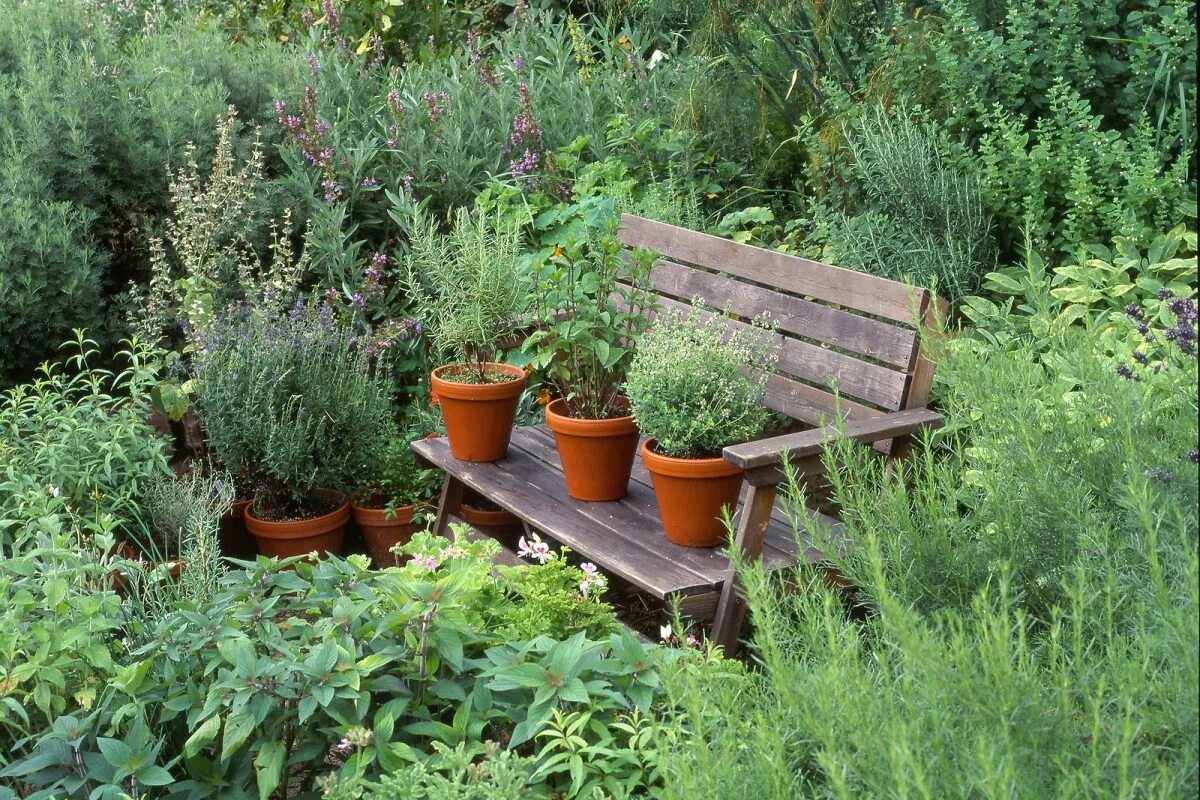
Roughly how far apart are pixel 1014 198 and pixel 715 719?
2.47 metres

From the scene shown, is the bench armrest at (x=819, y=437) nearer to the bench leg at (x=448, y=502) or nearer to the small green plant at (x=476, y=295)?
the small green plant at (x=476, y=295)

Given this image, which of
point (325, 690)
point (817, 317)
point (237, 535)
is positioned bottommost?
point (237, 535)

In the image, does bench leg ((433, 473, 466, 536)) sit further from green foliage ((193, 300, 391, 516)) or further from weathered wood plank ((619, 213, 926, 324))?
weathered wood plank ((619, 213, 926, 324))

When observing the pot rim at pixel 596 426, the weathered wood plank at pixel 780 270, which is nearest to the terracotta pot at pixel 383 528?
the pot rim at pixel 596 426

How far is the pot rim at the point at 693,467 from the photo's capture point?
3.18 m

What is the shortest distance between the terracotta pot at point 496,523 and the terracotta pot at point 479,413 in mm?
359

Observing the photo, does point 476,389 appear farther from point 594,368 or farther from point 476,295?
point 594,368

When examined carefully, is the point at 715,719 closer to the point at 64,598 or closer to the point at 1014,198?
the point at 64,598

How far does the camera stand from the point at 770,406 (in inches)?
151

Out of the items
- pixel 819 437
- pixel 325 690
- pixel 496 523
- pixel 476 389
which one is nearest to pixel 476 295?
pixel 476 389

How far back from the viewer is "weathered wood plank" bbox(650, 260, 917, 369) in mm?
3389

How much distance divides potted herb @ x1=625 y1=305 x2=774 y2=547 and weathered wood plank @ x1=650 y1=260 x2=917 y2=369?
0.37m

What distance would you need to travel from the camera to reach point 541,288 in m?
3.96

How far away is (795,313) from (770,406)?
31 centimetres
